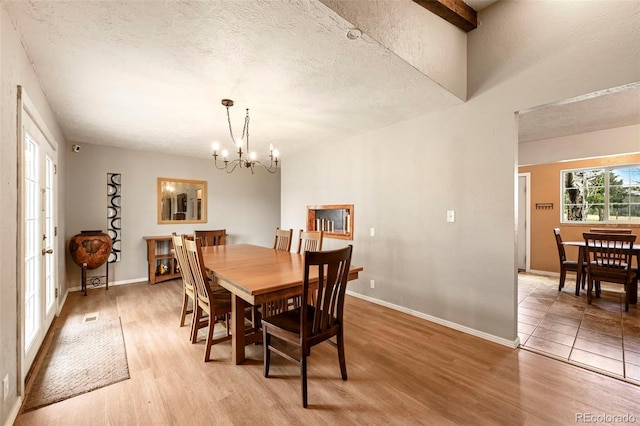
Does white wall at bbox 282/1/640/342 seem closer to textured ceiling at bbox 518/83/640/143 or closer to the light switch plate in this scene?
the light switch plate

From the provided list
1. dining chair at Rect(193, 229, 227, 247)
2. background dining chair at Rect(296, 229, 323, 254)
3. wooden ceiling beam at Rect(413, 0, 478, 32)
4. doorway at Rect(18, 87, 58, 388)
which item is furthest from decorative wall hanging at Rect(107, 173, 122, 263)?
wooden ceiling beam at Rect(413, 0, 478, 32)

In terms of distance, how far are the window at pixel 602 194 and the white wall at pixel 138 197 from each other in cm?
648

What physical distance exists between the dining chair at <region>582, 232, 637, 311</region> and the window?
5.59 ft

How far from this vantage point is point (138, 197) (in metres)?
4.94

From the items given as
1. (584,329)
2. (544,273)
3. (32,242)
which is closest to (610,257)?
(584,329)

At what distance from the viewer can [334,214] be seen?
448 cm

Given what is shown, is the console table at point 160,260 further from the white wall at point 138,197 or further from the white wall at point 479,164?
the white wall at point 479,164

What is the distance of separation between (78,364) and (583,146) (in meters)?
6.62

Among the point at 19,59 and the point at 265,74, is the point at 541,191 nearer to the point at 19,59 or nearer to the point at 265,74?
the point at 265,74

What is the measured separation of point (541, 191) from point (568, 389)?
4907 mm

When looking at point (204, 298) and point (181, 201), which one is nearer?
point (204, 298)

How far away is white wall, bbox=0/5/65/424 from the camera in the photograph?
60.7 inches

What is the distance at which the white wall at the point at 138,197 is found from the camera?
4434 mm

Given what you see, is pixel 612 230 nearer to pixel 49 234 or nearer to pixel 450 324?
pixel 450 324
